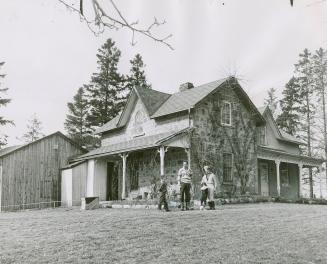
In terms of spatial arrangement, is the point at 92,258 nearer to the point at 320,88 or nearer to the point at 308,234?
the point at 308,234

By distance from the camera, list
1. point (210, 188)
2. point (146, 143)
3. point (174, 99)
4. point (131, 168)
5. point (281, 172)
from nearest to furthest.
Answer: point (210, 188) → point (146, 143) → point (131, 168) → point (174, 99) → point (281, 172)

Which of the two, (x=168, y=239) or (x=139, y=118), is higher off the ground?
(x=139, y=118)

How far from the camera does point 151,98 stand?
25.9 metres

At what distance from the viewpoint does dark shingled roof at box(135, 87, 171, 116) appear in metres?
25.1

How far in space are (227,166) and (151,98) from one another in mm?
5952

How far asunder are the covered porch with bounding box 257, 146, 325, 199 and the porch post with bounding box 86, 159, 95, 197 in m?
9.42

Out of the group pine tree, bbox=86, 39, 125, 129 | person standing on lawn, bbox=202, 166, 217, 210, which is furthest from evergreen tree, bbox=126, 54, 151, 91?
person standing on lawn, bbox=202, 166, 217, 210

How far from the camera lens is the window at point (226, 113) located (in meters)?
24.0

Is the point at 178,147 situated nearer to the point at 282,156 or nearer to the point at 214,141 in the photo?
the point at 214,141

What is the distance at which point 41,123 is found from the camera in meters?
64.2

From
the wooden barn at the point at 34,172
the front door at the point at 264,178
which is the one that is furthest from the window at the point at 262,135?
the wooden barn at the point at 34,172

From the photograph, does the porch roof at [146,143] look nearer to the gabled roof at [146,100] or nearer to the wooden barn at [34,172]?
the gabled roof at [146,100]

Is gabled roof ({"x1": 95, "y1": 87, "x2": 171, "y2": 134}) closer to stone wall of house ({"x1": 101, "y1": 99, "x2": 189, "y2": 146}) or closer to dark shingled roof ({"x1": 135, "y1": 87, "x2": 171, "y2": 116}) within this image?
dark shingled roof ({"x1": 135, "y1": 87, "x2": 171, "y2": 116})

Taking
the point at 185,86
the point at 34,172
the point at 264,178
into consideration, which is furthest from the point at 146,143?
the point at 264,178
